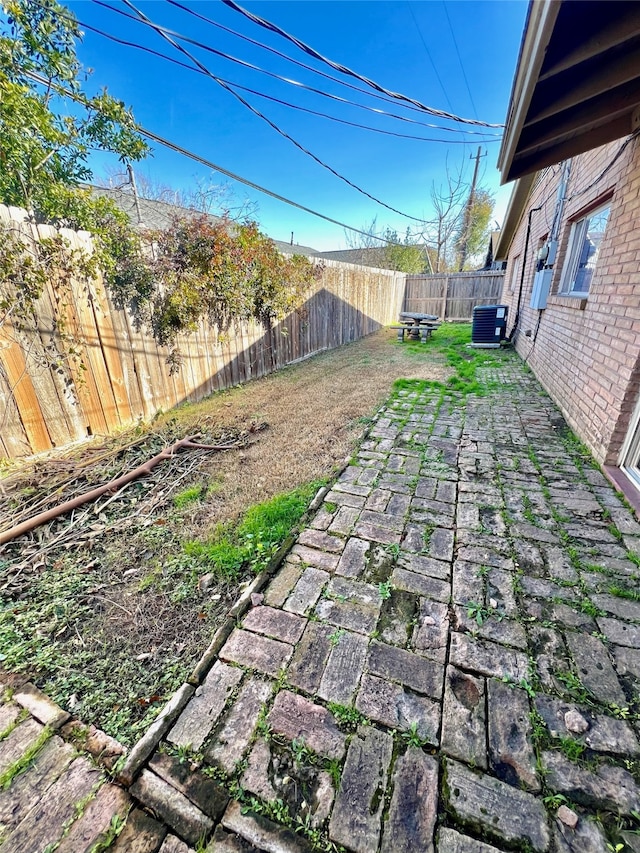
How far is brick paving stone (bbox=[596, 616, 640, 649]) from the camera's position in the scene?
58.0 inches

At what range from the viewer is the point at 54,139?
2.78m

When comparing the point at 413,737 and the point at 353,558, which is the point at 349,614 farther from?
the point at 413,737

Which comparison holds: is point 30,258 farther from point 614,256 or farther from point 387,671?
point 614,256

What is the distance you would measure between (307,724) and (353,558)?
2.80 ft

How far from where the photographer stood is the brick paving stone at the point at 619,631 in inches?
58.0

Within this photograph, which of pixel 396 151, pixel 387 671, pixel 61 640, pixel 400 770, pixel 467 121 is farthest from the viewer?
pixel 396 151

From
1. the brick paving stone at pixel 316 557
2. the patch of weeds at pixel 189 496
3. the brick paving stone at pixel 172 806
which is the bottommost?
the brick paving stone at pixel 172 806

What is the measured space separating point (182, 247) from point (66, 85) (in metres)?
1.47

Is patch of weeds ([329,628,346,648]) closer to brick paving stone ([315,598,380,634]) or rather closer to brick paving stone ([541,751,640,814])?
brick paving stone ([315,598,380,634])

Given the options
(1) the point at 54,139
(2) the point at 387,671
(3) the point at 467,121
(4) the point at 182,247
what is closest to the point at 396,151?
(3) the point at 467,121

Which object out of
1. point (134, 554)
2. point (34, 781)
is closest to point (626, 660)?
point (34, 781)

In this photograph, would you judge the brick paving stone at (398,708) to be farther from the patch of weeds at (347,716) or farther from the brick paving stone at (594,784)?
the brick paving stone at (594,784)

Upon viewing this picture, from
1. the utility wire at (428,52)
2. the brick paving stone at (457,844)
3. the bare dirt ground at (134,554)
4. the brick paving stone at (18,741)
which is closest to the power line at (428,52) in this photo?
the utility wire at (428,52)

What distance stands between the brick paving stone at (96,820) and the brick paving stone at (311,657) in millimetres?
605
